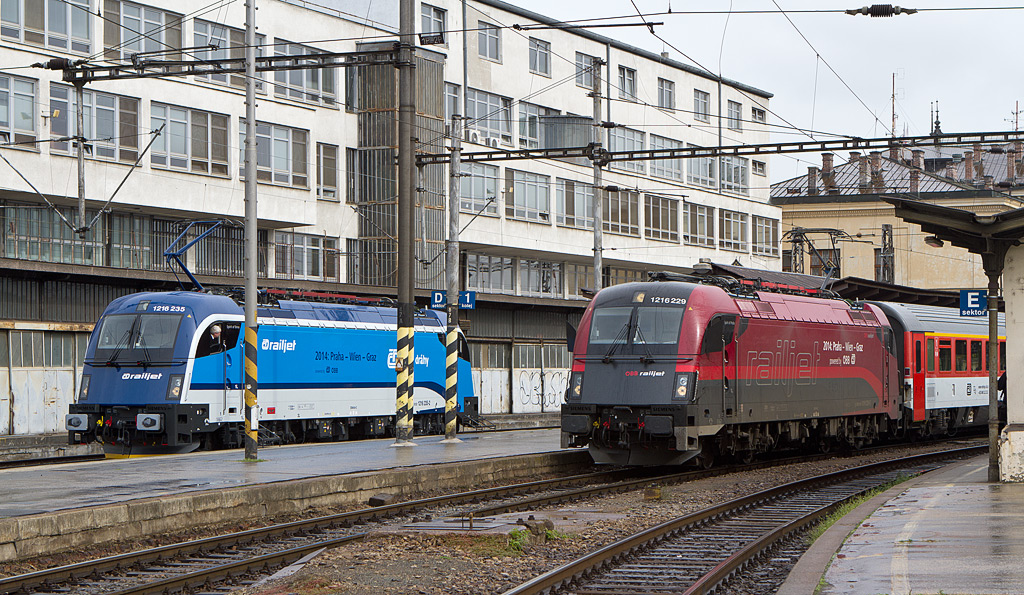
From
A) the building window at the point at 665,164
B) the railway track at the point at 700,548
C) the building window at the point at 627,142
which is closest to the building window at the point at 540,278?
the building window at the point at 627,142

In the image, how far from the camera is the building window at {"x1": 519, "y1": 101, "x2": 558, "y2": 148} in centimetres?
5156

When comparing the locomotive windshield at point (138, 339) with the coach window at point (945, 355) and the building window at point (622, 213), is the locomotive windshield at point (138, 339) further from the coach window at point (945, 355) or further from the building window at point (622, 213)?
the building window at point (622, 213)

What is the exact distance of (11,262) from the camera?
30.7 metres

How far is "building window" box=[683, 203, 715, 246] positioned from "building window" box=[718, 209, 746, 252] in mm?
867

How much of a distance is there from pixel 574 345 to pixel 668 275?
204 cm

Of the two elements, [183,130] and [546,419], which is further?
[546,419]

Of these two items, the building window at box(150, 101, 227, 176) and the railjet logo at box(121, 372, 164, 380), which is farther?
the building window at box(150, 101, 227, 176)

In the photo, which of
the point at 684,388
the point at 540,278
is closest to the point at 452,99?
the point at 540,278

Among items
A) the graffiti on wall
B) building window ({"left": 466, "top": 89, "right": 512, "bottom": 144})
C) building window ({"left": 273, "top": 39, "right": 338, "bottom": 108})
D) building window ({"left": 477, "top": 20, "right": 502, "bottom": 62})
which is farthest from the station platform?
building window ({"left": 477, "top": 20, "right": 502, "bottom": 62})

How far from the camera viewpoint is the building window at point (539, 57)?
52.1 meters

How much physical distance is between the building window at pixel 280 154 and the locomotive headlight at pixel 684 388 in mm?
23021

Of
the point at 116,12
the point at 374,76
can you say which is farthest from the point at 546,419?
the point at 116,12

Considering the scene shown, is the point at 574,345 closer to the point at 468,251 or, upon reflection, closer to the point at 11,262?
the point at 11,262

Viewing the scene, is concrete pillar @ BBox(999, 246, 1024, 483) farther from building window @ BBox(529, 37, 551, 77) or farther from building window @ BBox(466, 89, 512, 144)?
building window @ BBox(529, 37, 551, 77)
